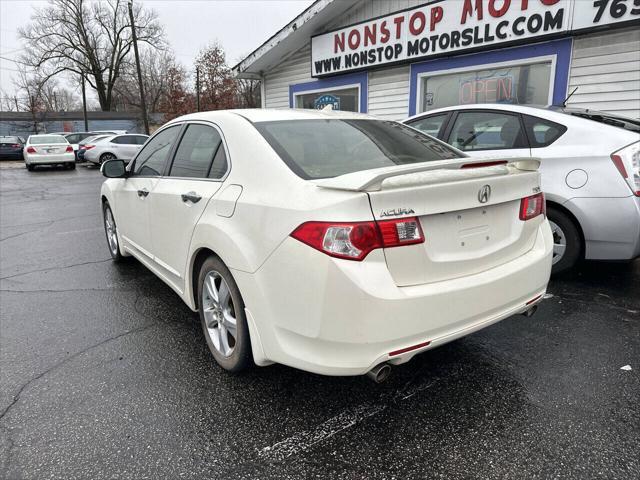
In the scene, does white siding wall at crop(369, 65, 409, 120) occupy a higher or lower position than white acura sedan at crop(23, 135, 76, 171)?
higher

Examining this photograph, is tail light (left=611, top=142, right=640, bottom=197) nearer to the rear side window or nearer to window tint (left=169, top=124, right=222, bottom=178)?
the rear side window

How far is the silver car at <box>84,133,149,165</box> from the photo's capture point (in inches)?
765

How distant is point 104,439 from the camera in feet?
7.14

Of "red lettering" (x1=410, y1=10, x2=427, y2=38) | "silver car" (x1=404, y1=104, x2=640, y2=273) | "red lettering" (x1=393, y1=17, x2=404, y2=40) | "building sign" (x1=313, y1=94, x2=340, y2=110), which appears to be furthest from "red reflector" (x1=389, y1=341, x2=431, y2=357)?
"building sign" (x1=313, y1=94, x2=340, y2=110)

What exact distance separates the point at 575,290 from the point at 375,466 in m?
2.90

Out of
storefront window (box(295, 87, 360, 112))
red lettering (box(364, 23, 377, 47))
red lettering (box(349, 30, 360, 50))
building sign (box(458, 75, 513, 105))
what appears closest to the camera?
building sign (box(458, 75, 513, 105))

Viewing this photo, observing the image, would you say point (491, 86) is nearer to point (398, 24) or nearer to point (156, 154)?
point (398, 24)

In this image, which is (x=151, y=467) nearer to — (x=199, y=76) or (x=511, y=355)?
(x=511, y=355)

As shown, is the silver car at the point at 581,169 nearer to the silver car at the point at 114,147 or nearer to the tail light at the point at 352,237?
the tail light at the point at 352,237

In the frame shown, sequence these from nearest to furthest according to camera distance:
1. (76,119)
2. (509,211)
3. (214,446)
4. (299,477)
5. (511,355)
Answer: (299,477) < (214,446) < (509,211) < (511,355) < (76,119)

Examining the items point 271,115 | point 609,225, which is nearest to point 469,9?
point 609,225

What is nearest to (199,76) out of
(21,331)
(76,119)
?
(76,119)

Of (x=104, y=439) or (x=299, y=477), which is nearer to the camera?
(x=299, y=477)

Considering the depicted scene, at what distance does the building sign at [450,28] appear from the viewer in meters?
6.58
